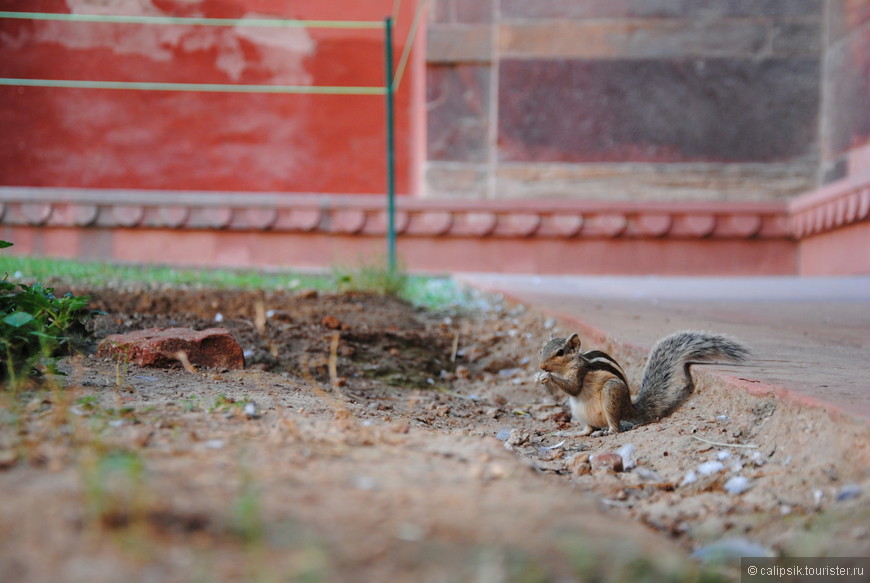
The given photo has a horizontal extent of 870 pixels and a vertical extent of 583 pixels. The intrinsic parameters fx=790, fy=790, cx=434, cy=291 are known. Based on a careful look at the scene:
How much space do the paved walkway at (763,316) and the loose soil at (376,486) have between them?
0.54 ft

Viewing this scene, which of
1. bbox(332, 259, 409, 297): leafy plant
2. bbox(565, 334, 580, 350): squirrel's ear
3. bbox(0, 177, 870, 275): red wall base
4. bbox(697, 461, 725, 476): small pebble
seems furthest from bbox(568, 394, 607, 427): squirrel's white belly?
bbox(0, 177, 870, 275): red wall base

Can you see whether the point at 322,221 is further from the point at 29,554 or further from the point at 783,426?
the point at 29,554

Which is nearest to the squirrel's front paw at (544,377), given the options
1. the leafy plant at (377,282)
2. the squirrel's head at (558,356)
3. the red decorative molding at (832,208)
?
the squirrel's head at (558,356)

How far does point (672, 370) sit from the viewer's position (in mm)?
2443

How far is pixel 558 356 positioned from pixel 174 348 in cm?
129

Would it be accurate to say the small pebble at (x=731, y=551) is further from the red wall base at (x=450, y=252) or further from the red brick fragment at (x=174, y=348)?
the red wall base at (x=450, y=252)

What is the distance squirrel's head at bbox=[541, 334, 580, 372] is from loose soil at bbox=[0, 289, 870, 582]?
0.76ft

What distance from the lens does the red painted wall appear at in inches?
305

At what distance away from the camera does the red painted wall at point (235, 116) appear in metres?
7.75

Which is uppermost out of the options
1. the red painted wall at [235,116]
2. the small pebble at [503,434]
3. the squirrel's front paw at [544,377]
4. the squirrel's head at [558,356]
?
the red painted wall at [235,116]

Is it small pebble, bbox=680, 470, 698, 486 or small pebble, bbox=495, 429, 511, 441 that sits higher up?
small pebble, bbox=680, 470, 698, 486

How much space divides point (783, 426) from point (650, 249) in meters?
5.80

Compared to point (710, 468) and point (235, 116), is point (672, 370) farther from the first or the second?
point (235, 116)

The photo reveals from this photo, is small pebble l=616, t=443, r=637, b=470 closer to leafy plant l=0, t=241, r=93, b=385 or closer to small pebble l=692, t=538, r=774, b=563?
small pebble l=692, t=538, r=774, b=563
